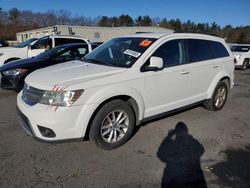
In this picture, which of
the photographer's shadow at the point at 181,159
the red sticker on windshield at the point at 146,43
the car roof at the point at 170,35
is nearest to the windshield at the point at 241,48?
the car roof at the point at 170,35

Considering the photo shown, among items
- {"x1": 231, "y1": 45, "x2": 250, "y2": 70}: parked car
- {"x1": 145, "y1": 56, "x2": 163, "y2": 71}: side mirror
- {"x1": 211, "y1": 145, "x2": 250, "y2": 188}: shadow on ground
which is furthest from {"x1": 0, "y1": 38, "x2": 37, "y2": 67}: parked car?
{"x1": 231, "y1": 45, "x2": 250, "y2": 70}: parked car

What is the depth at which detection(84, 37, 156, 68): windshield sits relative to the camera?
13.6 ft

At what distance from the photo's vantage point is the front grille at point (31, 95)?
3476 millimetres

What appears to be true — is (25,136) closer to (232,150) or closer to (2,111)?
(2,111)

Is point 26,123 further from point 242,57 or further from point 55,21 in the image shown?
point 55,21

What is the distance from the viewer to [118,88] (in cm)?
368

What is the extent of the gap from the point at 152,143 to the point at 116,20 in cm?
9254

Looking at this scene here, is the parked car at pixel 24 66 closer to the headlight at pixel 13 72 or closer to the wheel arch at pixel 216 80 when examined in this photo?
the headlight at pixel 13 72

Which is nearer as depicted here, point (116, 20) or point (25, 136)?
point (25, 136)

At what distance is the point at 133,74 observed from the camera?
3883 millimetres

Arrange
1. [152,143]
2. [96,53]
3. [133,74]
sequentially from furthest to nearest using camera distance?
1. [96,53]
2. [152,143]
3. [133,74]

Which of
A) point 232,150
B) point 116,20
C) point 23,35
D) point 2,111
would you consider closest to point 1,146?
point 2,111

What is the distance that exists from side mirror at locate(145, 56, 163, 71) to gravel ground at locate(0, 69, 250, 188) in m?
1.27

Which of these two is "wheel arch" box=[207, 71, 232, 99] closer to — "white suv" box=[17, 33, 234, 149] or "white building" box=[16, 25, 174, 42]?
"white suv" box=[17, 33, 234, 149]
